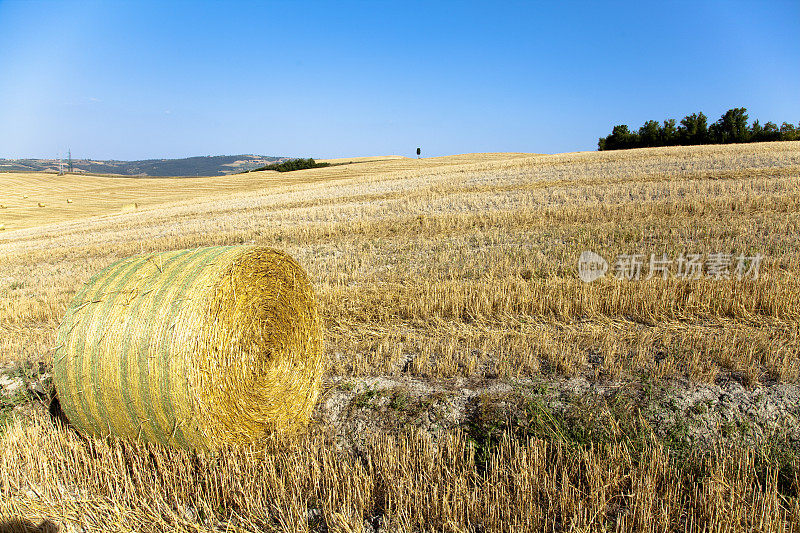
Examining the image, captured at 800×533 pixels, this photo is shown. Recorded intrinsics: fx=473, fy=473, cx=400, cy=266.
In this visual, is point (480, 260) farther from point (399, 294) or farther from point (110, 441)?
point (110, 441)

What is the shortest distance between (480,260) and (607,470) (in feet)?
22.4

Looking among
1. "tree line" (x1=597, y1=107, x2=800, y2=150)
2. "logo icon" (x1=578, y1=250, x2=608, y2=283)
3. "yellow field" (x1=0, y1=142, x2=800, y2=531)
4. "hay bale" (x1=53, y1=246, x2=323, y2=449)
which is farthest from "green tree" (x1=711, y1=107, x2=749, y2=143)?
"hay bale" (x1=53, y1=246, x2=323, y2=449)

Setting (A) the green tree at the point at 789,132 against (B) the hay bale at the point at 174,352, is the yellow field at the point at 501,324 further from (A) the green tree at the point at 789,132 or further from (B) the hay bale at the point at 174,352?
(A) the green tree at the point at 789,132

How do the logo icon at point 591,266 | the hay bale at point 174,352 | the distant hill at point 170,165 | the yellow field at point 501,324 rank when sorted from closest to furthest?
the yellow field at point 501,324 → the hay bale at point 174,352 → the logo icon at point 591,266 → the distant hill at point 170,165

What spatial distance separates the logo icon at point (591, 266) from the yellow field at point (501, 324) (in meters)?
0.29

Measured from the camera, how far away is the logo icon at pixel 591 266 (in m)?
8.73

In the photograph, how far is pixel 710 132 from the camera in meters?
60.2

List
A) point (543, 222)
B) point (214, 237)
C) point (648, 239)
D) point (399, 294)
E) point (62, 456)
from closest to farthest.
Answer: point (62, 456) → point (399, 294) → point (648, 239) → point (543, 222) → point (214, 237)

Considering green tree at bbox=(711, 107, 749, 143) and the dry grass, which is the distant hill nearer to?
green tree at bbox=(711, 107, 749, 143)

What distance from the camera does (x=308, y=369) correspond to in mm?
5078

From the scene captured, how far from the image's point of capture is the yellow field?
343cm

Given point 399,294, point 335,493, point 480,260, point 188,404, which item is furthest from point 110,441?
point 480,260

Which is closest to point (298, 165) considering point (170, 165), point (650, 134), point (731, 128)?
point (650, 134)

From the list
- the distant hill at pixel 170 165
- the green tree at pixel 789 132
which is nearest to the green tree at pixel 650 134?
the green tree at pixel 789 132
